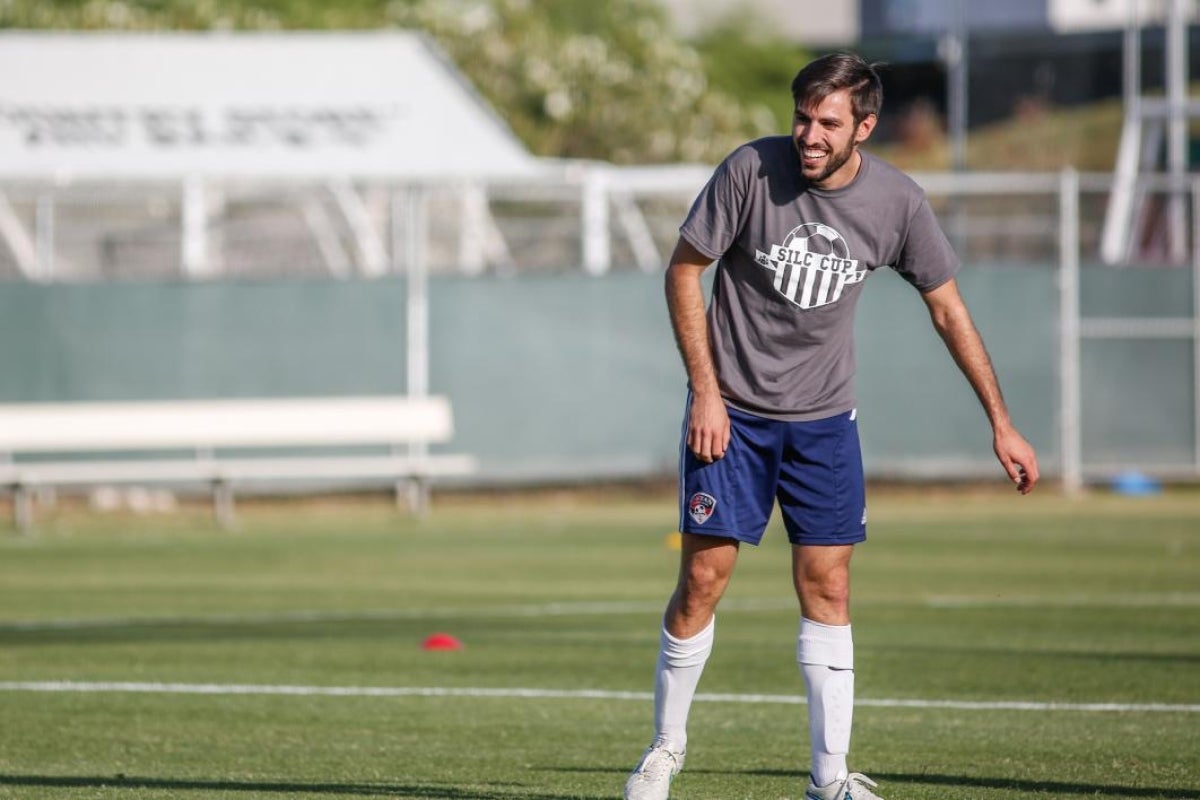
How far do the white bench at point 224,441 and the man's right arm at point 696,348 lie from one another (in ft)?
48.1

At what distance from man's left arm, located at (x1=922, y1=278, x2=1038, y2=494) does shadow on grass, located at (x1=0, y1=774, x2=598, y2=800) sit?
68.4 inches

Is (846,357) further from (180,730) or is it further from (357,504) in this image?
(357,504)

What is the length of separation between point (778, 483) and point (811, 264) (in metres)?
0.70

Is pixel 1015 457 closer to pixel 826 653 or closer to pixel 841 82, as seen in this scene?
pixel 826 653

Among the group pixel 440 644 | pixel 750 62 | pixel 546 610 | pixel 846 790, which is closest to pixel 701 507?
pixel 846 790

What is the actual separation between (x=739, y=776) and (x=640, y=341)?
15968 millimetres

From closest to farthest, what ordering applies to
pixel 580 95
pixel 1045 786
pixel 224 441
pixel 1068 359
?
pixel 1045 786, pixel 224 441, pixel 1068 359, pixel 580 95

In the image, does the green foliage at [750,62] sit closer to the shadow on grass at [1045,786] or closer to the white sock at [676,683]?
the shadow on grass at [1045,786]

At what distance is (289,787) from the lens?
283 inches

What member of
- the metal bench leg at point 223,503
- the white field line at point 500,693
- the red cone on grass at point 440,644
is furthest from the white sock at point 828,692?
the metal bench leg at point 223,503

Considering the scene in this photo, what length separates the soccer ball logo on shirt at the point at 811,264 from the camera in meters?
6.46

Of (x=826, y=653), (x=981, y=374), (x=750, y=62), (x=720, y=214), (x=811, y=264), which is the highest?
(x=750, y=62)

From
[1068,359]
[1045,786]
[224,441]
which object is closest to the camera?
[1045,786]

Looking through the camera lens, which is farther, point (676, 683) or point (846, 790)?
point (676, 683)
